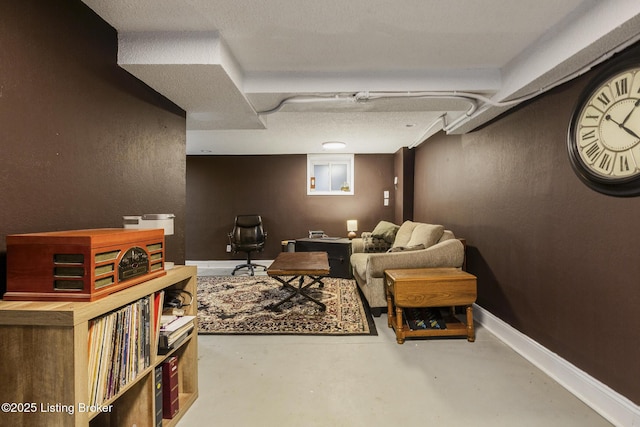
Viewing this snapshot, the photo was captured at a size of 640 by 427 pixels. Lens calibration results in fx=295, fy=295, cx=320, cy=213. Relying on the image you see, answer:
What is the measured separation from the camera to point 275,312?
10.5 ft

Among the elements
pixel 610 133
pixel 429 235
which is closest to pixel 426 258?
pixel 429 235

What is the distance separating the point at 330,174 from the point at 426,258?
3590mm

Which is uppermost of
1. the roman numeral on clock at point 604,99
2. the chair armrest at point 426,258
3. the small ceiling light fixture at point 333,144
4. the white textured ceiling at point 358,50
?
the small ceiling light fixture at point 333,144

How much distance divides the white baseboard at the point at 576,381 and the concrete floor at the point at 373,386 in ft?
0.16

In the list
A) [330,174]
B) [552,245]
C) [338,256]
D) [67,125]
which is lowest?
[338,256]

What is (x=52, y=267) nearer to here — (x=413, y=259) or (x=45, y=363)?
(x=45, y=363)

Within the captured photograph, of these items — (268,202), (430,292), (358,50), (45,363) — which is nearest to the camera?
(45,363)

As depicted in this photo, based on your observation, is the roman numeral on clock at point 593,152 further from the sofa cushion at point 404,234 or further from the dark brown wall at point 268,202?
the dark brown wall at point 268,202

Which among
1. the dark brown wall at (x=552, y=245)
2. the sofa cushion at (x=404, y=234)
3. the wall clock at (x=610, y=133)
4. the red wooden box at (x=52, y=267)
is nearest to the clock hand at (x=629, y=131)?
the wall clock at (x=610, y=133)

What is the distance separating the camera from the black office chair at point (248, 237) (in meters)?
5.30

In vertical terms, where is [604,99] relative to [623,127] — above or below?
above

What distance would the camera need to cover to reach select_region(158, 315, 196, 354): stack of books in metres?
1.48

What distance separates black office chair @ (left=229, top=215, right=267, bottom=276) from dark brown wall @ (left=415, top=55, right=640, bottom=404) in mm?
3514

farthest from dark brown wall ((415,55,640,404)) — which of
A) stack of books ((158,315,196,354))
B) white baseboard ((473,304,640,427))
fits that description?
stack of books ((158,315,196,354))
